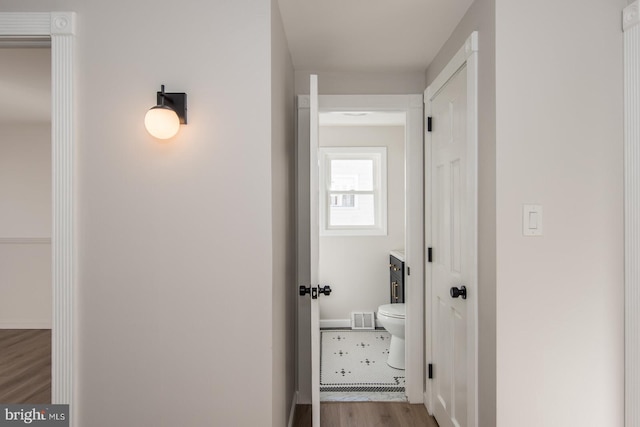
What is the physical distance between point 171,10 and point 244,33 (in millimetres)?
326

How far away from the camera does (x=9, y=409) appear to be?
179 cm

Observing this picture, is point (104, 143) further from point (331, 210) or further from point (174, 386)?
point (331, 210)

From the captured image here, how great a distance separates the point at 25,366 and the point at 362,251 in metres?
3.51

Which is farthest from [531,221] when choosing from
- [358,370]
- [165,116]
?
[358,370]

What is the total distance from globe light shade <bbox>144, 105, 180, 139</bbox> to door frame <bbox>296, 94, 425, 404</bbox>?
1.37 meters

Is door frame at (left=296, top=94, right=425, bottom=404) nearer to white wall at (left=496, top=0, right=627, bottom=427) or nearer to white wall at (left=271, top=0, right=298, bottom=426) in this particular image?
white wall at (left=271, top=0, right=298, bottom=426)

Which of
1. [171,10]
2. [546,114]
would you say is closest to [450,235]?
[546,114]

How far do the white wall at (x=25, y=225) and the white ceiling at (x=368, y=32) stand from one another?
13.5ft

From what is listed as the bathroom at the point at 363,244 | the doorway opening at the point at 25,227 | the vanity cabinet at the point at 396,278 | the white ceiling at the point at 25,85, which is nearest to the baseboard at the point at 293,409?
the vanity cabinet at the point at 396,278

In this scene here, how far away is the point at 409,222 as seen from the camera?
2.87m

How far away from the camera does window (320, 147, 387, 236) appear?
4.64 m

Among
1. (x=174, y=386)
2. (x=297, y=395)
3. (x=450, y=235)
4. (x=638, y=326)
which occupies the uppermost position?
(x=450, y=235)

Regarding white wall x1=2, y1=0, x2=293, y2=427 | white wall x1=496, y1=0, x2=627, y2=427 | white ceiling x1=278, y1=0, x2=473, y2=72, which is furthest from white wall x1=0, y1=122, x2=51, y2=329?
white wall x1=496, y1=0, x2=627, y2=427

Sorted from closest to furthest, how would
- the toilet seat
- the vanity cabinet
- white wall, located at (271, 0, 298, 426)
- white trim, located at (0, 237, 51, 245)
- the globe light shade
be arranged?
1. the globe light shade
2. white wall, located at (271, 0, 298, 426)
3. the toilet seat
4. the vanity cabinet
5. white trim, located at (0, 237, 51, 245)
